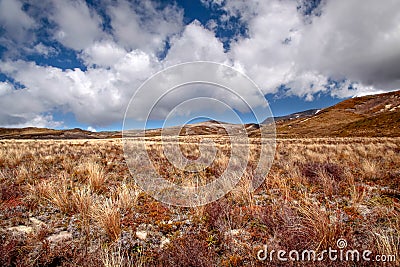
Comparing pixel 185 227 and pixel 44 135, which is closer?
pixel 185 227

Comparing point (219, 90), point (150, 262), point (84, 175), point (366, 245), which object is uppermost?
point (219, 90)

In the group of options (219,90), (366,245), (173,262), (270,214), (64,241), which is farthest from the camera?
(219,90)

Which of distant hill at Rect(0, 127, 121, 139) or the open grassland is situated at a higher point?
distant hill at Rect(0, 127, 121, 139)

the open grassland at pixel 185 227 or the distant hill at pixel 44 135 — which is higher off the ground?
the distant hill at pixel 44 135

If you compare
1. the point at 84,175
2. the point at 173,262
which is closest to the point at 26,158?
the point at 84,175

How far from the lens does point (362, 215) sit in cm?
479

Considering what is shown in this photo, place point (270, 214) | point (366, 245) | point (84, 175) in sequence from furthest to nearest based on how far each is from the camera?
point (84, 175), point (270, 214), point (366, 245)

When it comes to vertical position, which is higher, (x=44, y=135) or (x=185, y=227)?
(x=44, y=135)

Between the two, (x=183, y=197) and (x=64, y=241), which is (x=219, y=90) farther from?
(x=64, y=241)

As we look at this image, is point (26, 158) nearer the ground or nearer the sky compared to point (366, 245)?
nearer the sky

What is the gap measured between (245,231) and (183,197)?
2.64 m

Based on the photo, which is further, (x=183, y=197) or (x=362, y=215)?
(x=183, y=197)

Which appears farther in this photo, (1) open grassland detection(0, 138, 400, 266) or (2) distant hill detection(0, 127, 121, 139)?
(2) distant hill detection(0, 127, 121, 139)

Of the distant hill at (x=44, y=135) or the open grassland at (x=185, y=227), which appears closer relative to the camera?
the open grassland at (x=185, y=227)
